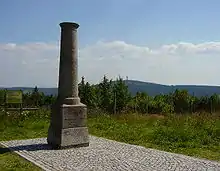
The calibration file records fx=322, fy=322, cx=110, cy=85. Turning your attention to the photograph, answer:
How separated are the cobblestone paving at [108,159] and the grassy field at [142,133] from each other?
56 centimetres

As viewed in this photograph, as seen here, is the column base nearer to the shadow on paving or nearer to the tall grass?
the shadow on paving

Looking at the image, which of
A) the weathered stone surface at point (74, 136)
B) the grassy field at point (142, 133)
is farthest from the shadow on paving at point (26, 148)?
the weathered stone surface at point (74, 136)

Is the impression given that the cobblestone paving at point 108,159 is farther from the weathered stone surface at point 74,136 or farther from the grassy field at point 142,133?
the grassy field at point 142,133

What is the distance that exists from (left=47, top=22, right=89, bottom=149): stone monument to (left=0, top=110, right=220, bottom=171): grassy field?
5.45 ft

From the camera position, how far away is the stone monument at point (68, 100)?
10.0 meters

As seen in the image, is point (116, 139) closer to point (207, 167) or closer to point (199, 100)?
point (207, 167)

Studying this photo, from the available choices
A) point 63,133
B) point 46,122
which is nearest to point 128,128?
point 46,122

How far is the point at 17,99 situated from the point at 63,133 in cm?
852

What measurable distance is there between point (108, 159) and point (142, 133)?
517cm

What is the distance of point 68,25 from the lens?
10.1m

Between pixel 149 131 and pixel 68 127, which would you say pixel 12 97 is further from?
pixel 68 127

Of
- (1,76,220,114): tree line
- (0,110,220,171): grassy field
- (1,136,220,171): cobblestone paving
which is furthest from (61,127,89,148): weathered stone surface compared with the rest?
(1,76,220,114): tree line

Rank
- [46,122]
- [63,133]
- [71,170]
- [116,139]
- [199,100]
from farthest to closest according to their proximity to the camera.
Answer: [199,100], [46,122], [116,139], [63,133], [71,170]

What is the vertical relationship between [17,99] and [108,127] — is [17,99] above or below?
above
